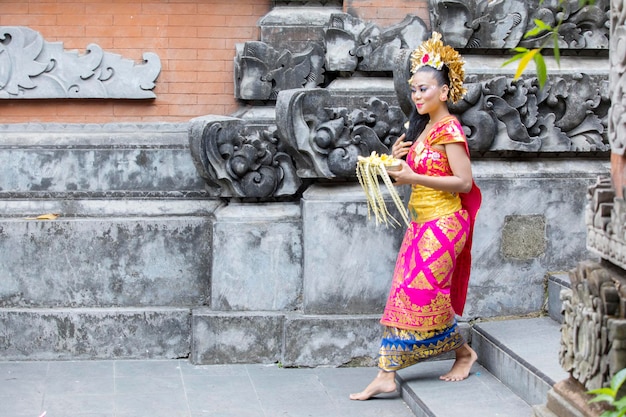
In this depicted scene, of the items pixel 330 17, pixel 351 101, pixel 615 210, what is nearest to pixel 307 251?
pixel 351 101

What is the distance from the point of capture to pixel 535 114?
20.5 ft

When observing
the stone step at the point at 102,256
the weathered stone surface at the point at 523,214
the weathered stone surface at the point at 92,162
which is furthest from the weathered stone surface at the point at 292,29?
the weathered stone surface at the point at 523,214

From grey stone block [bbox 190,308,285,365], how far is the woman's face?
5.76 feet

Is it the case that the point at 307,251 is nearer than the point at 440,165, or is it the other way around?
the point at 440,165

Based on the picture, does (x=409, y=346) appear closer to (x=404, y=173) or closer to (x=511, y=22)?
(x=404, y=173)

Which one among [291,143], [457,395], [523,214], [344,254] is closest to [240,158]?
[291,143]

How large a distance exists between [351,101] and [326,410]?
6.54ft

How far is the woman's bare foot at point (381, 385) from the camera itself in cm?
561

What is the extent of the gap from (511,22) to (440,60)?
1.24 metres

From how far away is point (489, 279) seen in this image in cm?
632

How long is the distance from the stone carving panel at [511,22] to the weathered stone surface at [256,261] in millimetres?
1551

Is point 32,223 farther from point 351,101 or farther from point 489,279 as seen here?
point 489,279

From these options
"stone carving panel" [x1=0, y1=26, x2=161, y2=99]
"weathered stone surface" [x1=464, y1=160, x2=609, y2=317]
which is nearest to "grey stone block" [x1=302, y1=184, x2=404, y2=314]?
"weathered stone surface" [x1=464, y1=160, x2=609, y2=317]

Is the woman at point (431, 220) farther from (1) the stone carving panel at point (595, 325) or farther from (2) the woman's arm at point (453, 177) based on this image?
(1) the stone carving panel at point (595, 325)
